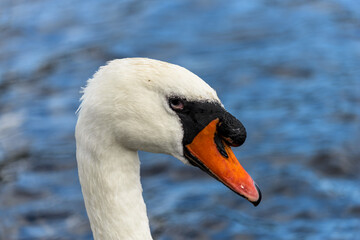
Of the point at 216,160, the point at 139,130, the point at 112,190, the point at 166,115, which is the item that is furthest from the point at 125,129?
the point at 216,160

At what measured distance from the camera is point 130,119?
11.9 ft

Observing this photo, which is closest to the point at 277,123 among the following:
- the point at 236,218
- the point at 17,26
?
the point at 236,218

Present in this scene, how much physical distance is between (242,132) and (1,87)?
584cm

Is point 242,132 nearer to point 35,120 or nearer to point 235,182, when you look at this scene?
point 235,182

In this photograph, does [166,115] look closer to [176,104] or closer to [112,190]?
[176,104]

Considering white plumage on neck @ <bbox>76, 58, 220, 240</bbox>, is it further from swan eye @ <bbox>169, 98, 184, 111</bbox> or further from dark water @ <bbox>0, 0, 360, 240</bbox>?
dark water @ <bbox>0, 0, 360, 240</bbox>

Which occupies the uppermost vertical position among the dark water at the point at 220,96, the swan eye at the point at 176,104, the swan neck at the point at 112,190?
the dark water at the point at 220,96

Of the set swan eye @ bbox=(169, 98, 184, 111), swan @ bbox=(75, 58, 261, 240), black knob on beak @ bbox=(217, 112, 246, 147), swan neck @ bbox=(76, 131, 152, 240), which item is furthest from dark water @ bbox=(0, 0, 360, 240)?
swan eye @ bbox=(169, 98, 184, 111)

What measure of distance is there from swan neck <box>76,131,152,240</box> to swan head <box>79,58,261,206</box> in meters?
0.09

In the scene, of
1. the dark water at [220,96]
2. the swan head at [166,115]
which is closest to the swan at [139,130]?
the swan head at [166,115]

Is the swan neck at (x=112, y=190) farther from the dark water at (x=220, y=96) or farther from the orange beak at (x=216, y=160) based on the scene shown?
the dark water at (x=220, y=96)

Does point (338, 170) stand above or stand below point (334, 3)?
below

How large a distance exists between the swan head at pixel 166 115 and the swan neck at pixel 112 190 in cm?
9

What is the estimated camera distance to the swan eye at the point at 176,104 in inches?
140
